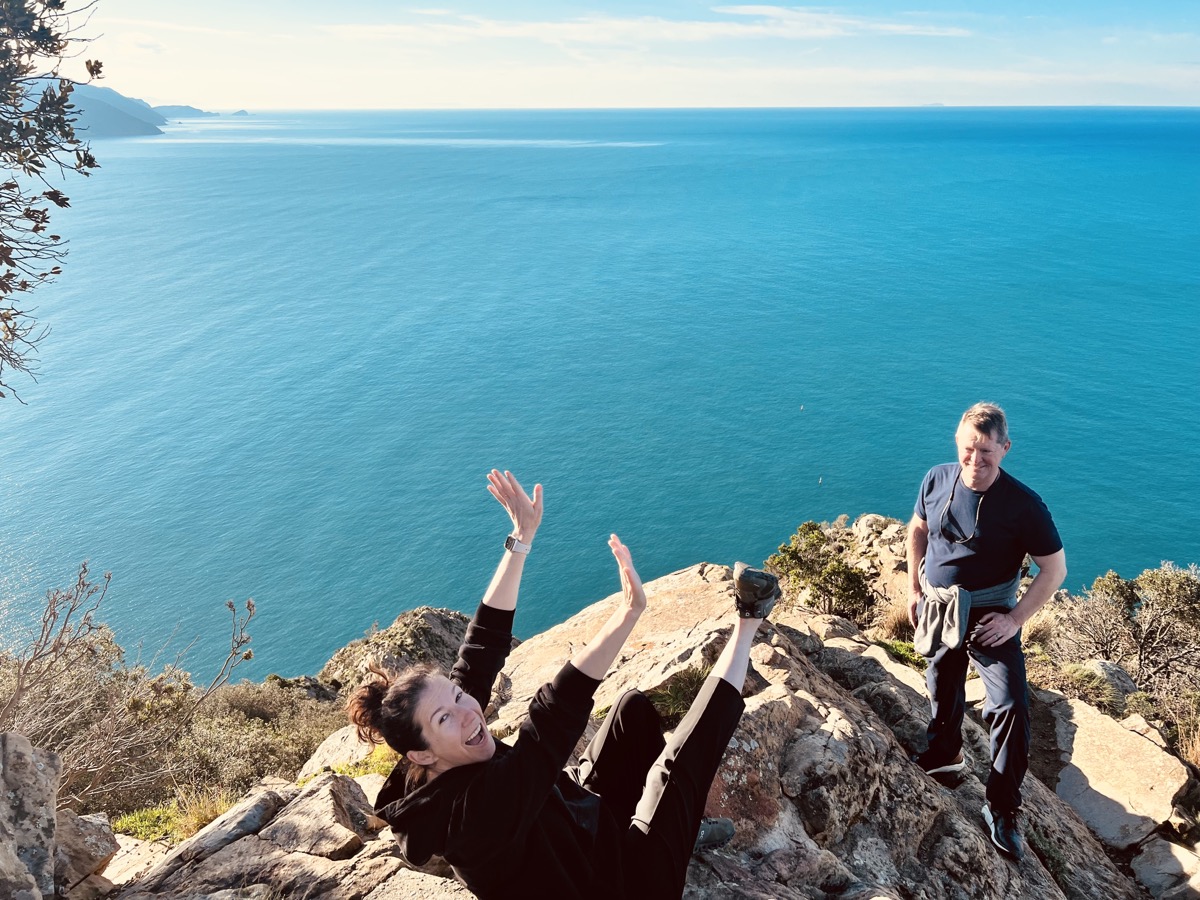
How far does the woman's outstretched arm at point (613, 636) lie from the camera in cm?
375

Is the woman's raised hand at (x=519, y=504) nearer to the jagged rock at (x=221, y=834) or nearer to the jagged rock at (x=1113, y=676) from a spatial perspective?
the jagged rock at (x=221, y=834)

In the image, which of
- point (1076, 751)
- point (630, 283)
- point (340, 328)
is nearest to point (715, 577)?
point (1076, 751)

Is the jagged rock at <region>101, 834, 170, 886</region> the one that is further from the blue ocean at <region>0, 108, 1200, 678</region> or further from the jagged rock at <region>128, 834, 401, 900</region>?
the blue ocean at <region>0, 108, 1200, 678</region>

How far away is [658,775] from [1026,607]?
3093 millimetres

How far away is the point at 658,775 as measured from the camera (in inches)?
164

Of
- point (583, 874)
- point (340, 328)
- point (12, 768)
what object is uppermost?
point (583, 874)

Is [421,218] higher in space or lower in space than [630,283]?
higher

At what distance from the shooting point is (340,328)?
88.3 metres

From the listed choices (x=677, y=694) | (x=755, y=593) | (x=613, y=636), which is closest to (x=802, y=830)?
(x=677, y=694)

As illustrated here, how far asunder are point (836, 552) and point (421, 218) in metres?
128

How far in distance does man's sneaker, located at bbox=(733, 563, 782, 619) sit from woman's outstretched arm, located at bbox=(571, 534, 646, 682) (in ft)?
1.83

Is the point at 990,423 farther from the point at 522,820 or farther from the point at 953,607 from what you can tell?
the point at 522,820

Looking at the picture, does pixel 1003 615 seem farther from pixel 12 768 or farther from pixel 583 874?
pixel 12 768

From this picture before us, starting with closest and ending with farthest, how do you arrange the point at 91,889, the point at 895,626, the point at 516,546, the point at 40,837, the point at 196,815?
the point at 516,546, the point at 40,837, the point at 91,889, the point at 196,815, the point at 895,626
